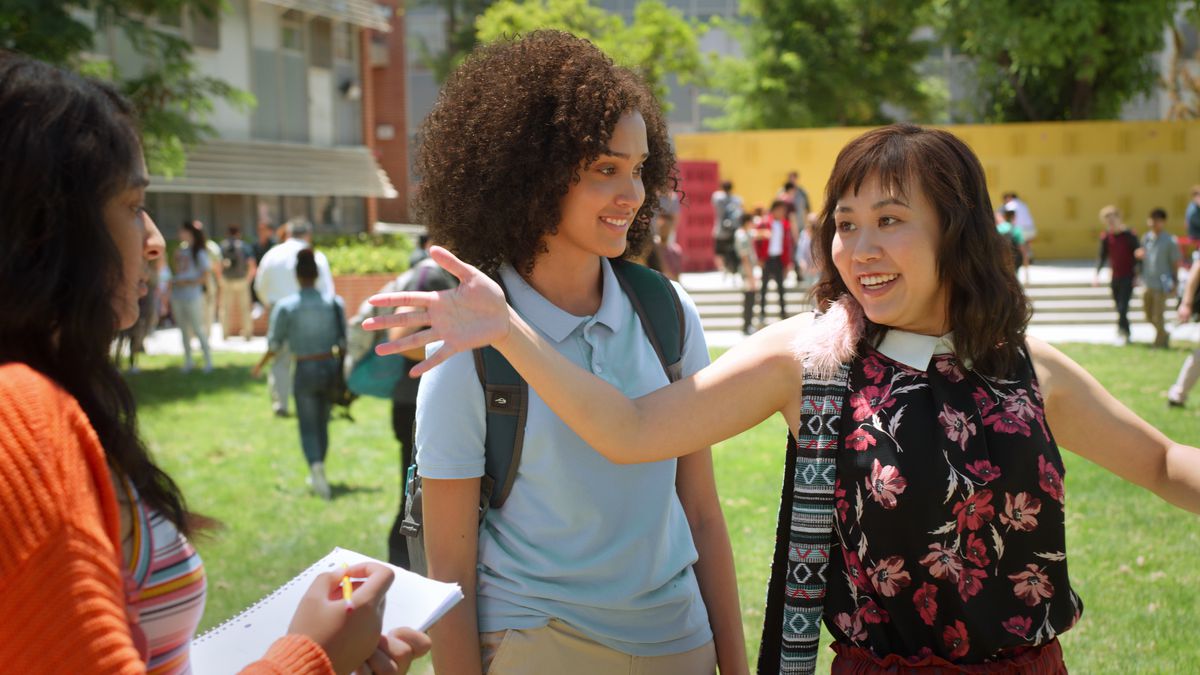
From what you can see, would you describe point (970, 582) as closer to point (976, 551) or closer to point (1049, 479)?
point (976, 551)

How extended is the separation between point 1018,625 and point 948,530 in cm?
23

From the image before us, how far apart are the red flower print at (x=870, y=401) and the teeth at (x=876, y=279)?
23 centimetres

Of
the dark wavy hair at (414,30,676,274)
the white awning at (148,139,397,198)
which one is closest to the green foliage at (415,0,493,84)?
the white awning at (148,139,397,198)

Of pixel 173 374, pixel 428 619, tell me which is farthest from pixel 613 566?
pixel 173 374

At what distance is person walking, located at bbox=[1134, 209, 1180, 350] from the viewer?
16344 millimetres

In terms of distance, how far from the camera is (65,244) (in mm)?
1489

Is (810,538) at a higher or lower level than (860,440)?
lower

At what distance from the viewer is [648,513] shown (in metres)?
2.49

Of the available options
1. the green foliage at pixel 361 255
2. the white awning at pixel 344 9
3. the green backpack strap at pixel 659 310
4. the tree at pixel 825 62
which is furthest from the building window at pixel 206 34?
the green backpack strap at pixel 659 310

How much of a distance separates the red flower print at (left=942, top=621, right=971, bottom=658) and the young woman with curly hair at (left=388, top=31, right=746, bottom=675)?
549 mm

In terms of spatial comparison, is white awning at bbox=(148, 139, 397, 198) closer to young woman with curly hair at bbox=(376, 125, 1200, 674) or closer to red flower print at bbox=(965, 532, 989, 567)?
young woman with curly hair at bbox=(376, 125, 1200, 674)

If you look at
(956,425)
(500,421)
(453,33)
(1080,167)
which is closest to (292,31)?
(1080,167)

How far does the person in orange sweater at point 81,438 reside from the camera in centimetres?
132

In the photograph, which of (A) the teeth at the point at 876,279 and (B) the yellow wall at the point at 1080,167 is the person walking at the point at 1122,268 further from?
(A) the teeth at the point at 876,279
